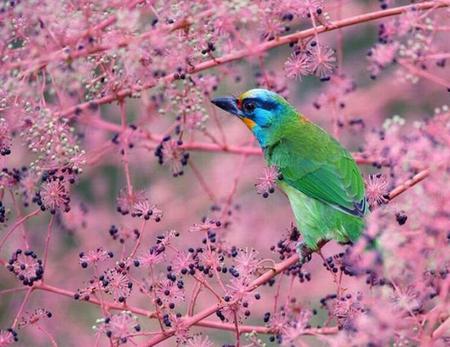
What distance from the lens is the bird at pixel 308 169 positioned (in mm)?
4574

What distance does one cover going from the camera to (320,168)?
4.92 meters

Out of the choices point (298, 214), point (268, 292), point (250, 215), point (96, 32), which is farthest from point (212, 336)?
point (96, 32)

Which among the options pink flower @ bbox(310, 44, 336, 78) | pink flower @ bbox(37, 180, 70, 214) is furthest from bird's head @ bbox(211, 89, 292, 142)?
pink flower @ bbox(37, 180, 70, 214)

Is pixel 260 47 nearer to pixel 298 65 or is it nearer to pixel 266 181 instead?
pixel 298 65

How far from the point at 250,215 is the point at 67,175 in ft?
9.17

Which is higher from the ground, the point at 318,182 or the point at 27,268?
the point at 27,268

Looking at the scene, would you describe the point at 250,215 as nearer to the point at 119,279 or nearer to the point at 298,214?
the point at 298,214

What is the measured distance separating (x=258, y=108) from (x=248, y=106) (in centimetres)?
6

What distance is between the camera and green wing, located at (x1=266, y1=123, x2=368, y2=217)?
4.61m

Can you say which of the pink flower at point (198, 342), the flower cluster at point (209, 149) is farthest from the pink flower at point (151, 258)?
the pink flower at point (198, 342)

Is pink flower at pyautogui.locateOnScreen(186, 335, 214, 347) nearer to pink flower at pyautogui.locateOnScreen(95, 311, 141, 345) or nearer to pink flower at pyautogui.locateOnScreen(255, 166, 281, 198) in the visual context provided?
pink flower at pyautogui.locateOnScreen(95, 311, 141, 345)

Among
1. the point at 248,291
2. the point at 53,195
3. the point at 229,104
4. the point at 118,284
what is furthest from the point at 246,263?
the point at 229,104

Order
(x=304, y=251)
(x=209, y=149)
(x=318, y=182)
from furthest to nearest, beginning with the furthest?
1. (x=318, y=182)
2. (x=209, y=149)
3. (x=304, y=251)

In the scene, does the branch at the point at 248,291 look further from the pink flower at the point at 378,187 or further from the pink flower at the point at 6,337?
the pink flower at the point at 6,337
